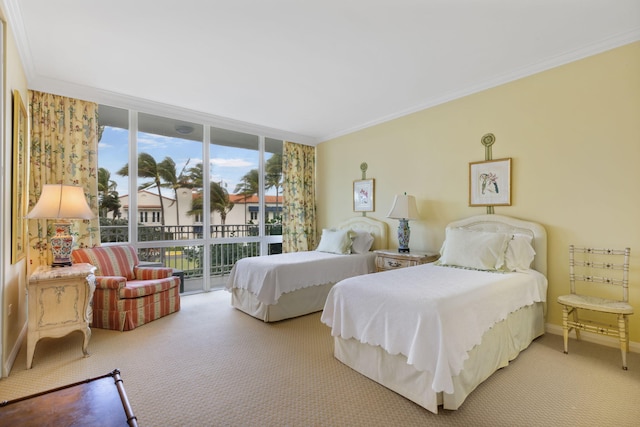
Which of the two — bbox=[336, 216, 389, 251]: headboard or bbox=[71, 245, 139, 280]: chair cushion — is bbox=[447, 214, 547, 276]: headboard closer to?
bbox=[336, 216, 389, 251]: headboard

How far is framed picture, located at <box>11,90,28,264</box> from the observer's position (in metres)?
2.51

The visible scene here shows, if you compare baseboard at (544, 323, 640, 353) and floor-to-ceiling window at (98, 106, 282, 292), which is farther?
floor-to-ceiling window at (98, 106, 282, 292)

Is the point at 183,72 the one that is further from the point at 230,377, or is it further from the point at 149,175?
the point at 230,377

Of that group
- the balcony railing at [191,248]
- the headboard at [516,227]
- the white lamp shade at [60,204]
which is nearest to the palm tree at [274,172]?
the balcony railing at [191,248]

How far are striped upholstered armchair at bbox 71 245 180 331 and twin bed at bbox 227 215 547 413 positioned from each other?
3.13 ft

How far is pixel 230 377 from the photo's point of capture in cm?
232

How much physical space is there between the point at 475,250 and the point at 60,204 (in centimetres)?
390

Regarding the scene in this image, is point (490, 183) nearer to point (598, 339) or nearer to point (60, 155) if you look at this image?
point (598, 339)

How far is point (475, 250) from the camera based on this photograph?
300 cm

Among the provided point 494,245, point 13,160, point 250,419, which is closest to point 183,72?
point 13,160

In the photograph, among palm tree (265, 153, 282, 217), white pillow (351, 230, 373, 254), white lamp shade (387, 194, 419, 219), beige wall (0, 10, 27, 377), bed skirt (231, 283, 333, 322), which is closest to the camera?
beige wall (0, 10, 27, 377)

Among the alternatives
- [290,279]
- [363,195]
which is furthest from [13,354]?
[363,195]

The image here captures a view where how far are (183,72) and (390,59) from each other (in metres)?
2.14

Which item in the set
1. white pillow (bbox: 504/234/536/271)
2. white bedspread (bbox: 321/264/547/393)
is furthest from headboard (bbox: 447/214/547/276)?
white bedspread (bbox: 321/264/547/393)
